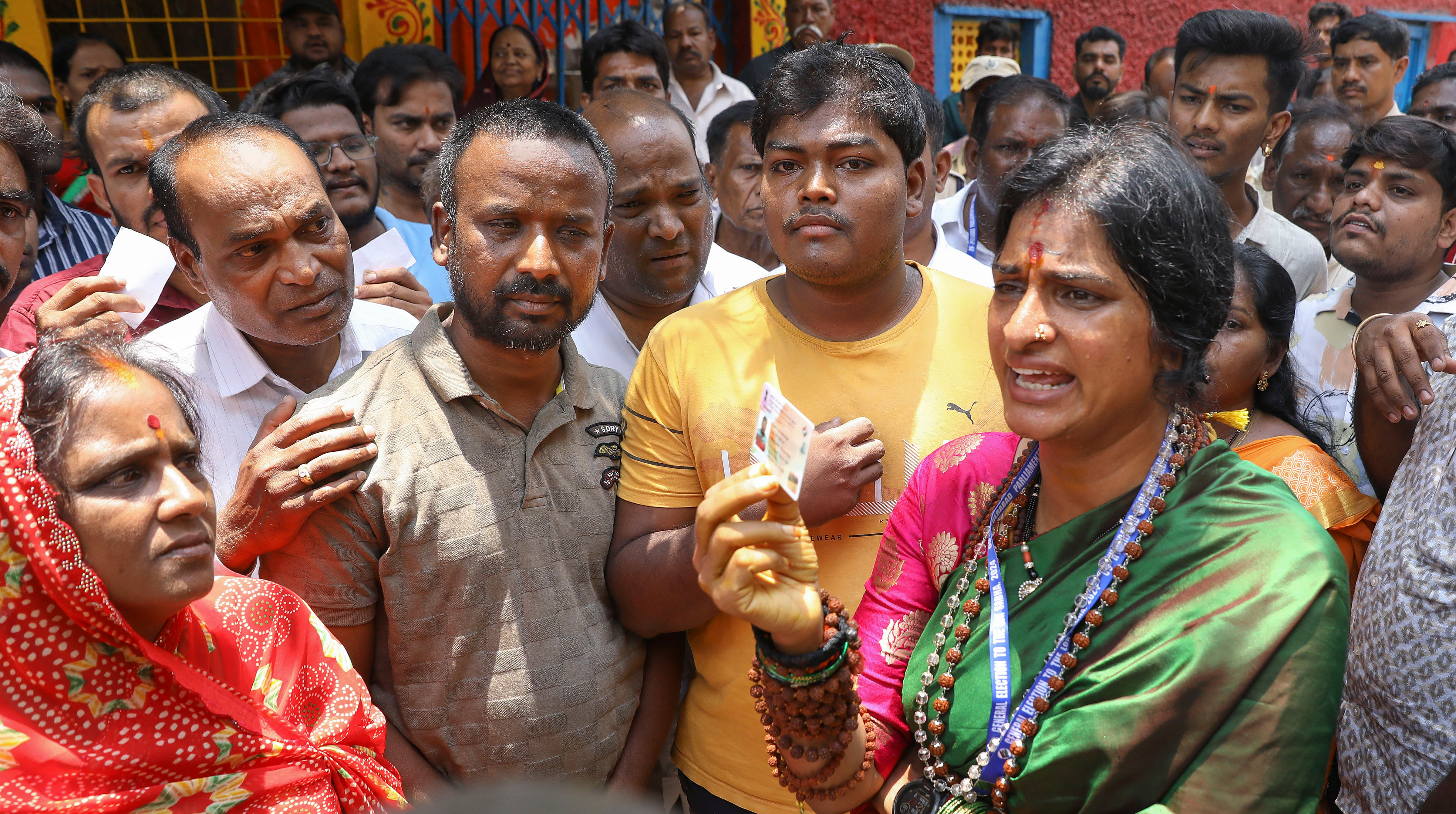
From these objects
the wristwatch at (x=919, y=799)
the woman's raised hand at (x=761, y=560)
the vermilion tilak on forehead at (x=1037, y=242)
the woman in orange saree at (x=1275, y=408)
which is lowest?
the wristwatch at (x=919, y=799)

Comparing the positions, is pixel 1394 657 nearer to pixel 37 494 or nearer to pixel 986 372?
pixel 986 372

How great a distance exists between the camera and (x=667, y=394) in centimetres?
238

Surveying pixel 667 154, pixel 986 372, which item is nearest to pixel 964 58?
pixel 667 154

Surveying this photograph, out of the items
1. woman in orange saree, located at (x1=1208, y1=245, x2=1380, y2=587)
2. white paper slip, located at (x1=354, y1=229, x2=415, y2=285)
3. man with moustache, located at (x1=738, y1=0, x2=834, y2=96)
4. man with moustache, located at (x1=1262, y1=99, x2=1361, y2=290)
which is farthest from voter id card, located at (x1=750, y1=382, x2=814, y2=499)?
man with moustache, located at (x1=738, y1=0, x2=834, y2=96)

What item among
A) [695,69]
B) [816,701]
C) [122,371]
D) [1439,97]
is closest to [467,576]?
[122,371]

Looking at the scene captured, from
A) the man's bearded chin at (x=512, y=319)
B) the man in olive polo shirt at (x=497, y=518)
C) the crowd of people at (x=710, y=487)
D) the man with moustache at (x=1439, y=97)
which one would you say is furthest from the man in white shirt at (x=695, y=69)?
the man's bearded chin at (x=512, y=319)

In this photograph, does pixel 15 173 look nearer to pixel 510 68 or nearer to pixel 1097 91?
pixel 510 68

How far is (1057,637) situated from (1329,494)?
4.20ft

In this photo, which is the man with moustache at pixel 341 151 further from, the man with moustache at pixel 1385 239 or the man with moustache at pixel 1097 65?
the man with moustache at pixel 1097 65

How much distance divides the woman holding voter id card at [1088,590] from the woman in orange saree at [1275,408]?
35.7 inches

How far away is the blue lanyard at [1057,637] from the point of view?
1.72m

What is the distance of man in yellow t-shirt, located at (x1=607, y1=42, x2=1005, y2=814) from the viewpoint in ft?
7.48

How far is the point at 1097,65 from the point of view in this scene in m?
9.13

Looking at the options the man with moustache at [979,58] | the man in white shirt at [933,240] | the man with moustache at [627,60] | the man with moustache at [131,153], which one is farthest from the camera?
the man with moustache at [979,58]
